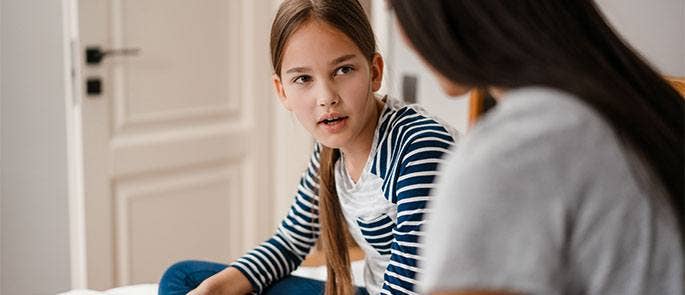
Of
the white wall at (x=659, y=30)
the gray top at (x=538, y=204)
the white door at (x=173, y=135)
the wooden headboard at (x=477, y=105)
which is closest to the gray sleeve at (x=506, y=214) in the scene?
the gray top at (x=538, y=204)

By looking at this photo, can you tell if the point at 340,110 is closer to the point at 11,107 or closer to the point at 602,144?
the point at 602,144

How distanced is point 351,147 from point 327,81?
154 millimetres

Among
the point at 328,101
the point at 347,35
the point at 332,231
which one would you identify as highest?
the point at 347,35

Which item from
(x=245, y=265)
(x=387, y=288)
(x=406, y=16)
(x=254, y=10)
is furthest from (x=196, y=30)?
(x=406, y=16)

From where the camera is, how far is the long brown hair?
1477 mm

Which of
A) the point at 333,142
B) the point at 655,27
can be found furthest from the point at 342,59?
the point at 655,27

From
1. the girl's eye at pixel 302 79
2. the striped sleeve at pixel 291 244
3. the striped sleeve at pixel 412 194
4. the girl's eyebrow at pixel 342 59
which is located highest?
the girl's eyebrow at pixel 342 59

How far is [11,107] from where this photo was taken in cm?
254

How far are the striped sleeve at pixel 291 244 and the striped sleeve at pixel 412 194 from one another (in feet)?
1.03

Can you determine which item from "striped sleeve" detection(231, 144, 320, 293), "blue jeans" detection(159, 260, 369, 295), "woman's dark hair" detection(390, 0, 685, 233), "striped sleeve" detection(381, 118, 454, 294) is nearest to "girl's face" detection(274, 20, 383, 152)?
"striped sleeve" detection(381, 118, 454, 294)

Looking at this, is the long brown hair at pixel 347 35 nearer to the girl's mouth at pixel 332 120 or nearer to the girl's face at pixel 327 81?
the girl's face at pixel 327 81

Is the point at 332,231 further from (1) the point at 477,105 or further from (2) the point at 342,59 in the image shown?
(1) the point at 477,105

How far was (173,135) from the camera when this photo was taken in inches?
112

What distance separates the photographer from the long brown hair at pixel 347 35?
1477 millimetres
